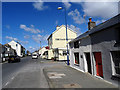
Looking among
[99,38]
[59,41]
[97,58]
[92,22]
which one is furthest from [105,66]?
[59,41]

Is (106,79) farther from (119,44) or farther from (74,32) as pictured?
(74,32)

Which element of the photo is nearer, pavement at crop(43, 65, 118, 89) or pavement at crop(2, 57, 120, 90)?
pavement at crop(43, 65, 118, 89)

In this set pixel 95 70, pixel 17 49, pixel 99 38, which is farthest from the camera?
pixel 17 49

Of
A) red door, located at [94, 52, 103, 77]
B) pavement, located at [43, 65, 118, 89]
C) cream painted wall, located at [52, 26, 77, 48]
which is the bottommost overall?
pavement, located at [43, 65, 118, 89]

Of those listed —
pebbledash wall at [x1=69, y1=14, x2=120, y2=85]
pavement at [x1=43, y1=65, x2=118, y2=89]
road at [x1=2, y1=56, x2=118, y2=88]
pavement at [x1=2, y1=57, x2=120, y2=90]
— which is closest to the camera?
pebbledash wall at [x1=69, y1=14, x2=120, y2=85]

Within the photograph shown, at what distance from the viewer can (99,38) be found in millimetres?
7625

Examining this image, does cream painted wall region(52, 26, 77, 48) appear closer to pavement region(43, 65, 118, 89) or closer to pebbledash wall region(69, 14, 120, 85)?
pavement region(43, 65, 118, 89)

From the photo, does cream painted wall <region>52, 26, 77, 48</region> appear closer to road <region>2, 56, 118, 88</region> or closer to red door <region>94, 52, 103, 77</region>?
road <region>2, 56, 118, 88</region>

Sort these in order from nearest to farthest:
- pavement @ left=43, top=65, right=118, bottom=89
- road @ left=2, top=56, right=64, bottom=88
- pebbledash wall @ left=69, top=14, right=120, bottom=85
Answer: pebbledash wall @ left=69, top=14, right=120, bottom=85 → pavement @ left=43, top=65, right=118, bottom=89 → road @ left=2, top=56, right=64, bottom=88

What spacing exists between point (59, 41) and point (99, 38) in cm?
2762

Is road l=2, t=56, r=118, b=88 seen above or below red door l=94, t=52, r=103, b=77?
below

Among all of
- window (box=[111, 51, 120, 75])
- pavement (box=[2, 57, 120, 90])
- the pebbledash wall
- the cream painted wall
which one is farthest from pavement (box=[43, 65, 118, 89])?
the cream painted wall

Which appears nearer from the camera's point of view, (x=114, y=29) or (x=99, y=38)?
(x=114, y=29)

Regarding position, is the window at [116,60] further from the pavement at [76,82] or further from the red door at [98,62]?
the red door at [98,62]
